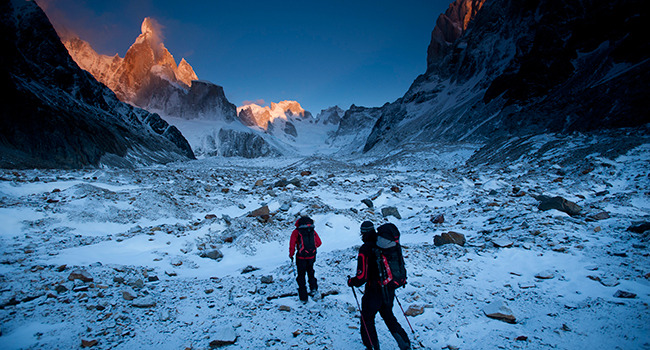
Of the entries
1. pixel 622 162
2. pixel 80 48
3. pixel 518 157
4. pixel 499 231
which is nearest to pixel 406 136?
pixel 518 157

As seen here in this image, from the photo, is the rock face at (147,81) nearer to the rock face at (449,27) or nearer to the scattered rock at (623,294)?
the rock face at (449,27)

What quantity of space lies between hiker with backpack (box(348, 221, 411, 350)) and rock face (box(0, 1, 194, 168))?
26.4m

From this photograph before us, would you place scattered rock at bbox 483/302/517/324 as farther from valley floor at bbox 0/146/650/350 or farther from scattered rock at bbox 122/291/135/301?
scattered rock at bbox 122/291/135/301

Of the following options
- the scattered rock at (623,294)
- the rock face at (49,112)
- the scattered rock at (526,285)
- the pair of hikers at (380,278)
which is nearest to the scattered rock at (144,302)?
the pair of hikers at (380,278)

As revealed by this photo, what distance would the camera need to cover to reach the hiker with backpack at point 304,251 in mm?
4930

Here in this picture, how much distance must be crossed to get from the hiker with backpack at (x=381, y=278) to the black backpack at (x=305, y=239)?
58.8 inches

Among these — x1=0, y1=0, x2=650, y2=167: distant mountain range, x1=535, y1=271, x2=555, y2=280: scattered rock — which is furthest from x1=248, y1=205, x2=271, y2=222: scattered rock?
x1=0, y1=0, x2=650, y2=167: distant mountain range

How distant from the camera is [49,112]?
25438mm

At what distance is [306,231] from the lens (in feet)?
16.6

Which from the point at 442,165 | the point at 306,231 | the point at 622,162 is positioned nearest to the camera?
the point at 306,231

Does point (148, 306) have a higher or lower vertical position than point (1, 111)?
lower

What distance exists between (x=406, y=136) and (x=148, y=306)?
60624mm

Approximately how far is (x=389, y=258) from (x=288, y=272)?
11.1 feet

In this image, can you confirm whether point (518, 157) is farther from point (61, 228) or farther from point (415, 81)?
point (415, 81)
